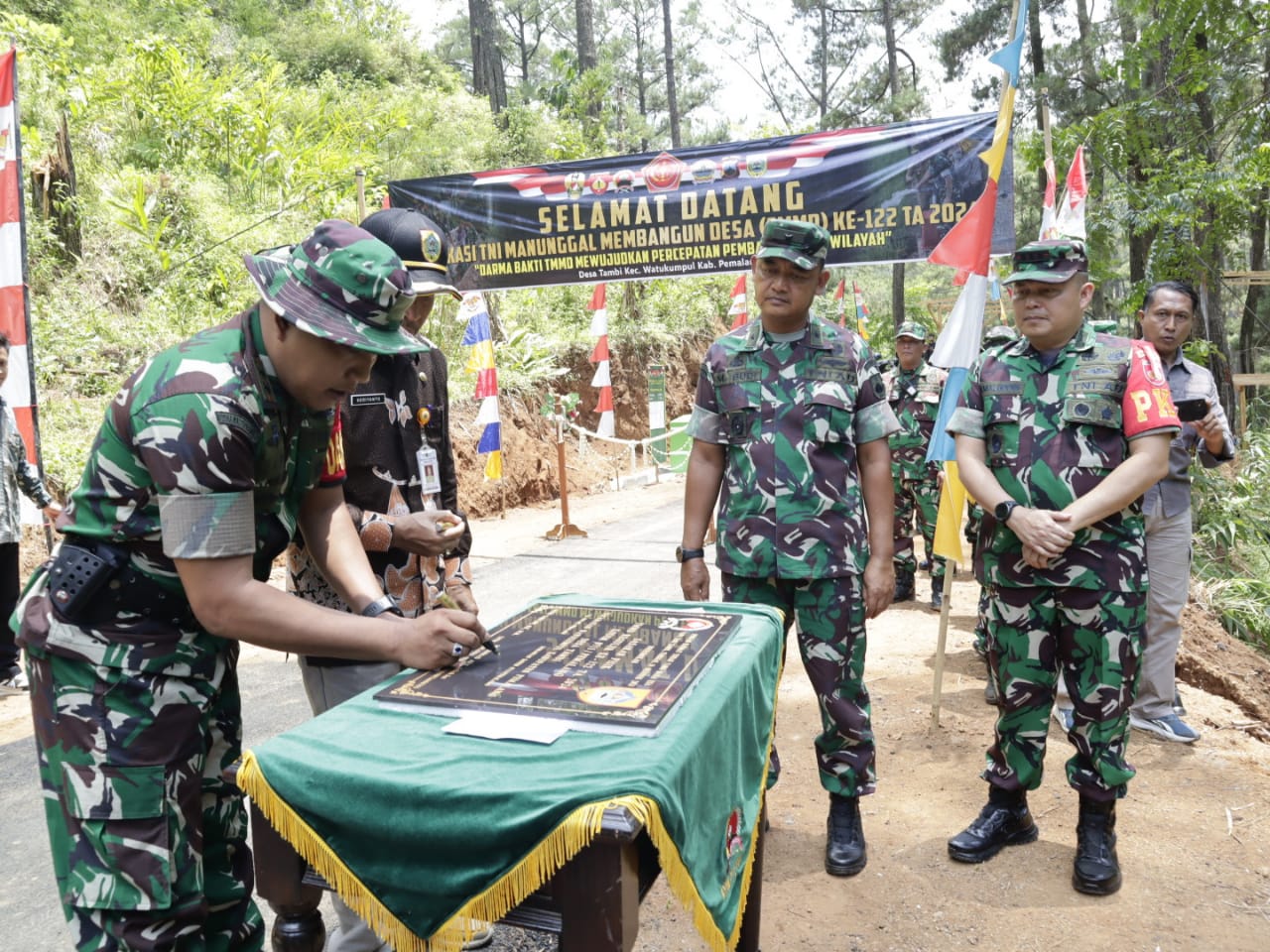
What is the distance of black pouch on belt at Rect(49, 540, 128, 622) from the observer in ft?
5.29

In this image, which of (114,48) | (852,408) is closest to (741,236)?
(852,408)

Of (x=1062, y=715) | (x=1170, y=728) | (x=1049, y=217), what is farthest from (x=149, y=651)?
(x=1049, y=217)

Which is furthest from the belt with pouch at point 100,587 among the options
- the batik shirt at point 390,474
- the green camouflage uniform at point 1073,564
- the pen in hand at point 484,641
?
the green camouflage uniform at point 1073,564

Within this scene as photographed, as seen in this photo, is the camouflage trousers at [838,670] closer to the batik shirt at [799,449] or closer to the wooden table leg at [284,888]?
the batik shirt at [799,449]

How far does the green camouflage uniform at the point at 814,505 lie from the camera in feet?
9.61

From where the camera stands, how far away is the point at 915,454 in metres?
6.77

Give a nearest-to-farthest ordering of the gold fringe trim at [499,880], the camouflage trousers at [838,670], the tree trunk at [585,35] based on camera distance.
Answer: the gold fringe trim at [499,880] < the camouflage trousers at [838,670] < the tree trunk at [585,35]

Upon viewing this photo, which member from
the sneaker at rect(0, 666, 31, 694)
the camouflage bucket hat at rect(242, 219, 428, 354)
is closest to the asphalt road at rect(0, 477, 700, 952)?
the sneaker at rect(0, 666, 31, 694)

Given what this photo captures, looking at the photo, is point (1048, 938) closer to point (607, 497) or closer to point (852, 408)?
point (852, 408)

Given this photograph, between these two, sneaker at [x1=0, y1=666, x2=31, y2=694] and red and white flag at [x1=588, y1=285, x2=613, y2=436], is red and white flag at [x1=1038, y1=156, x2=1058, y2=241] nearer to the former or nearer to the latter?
sneaker at [x1=0, y1=666, x2=31, y2=694]

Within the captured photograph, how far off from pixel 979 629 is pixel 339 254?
13.9ft

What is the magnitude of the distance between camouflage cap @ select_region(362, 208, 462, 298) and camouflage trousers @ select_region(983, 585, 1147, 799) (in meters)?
2.01

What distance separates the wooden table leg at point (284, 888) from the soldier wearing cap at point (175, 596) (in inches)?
8.7

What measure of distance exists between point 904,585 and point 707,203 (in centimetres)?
302
